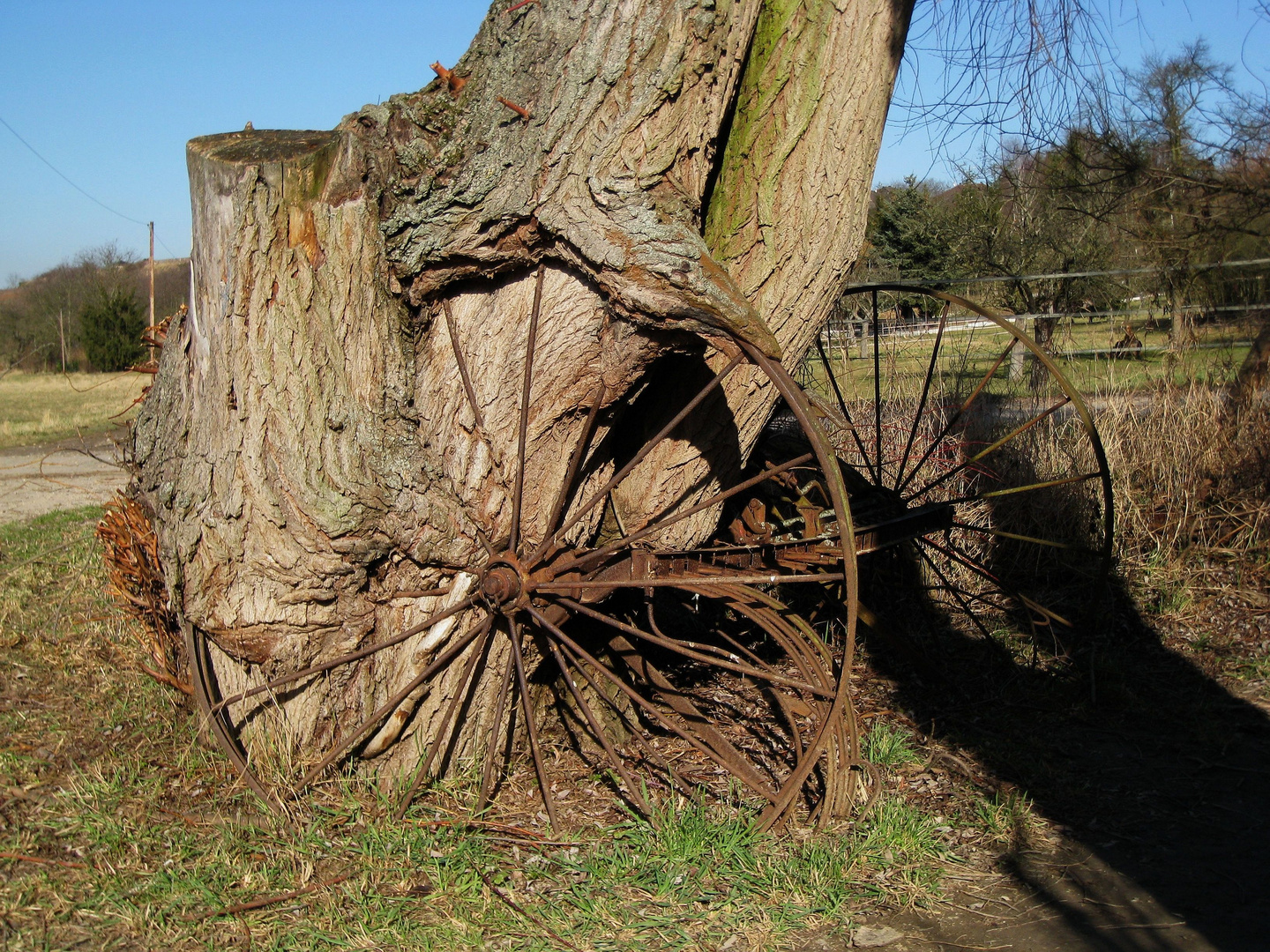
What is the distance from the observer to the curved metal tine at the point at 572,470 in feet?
9.91

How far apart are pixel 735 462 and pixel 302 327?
64.8 inches

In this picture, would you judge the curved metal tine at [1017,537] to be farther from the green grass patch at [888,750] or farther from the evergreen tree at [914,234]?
the evergreen tree at [914,234]

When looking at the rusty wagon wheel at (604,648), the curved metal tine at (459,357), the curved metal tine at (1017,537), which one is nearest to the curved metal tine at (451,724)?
the rusty wagon wheel at (604,648)

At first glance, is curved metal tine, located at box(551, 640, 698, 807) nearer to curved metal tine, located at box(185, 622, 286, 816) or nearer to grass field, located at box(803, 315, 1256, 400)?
curved metal tine, located at box(185, 622, 286, 816)

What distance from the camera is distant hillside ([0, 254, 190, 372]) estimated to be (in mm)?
20500

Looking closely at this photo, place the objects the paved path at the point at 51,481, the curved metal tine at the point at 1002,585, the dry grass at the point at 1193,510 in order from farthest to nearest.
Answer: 1. the paved path at the point at 51,481
2. the dry grass at the point at 1193,510
3. the curved metal tine at the point at 1002,585

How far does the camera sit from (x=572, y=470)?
10.3ft

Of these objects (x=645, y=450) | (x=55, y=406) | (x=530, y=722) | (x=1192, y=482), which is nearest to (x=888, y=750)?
(x=530, y=722)

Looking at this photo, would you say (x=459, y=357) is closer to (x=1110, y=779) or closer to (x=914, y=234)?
(x=1110, y=779)

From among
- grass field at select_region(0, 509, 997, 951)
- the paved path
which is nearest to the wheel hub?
grass field at select_region(0, 509, 997, 951)

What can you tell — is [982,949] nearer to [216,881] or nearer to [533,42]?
[216,881]

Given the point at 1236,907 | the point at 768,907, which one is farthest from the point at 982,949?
the point at 1236,907

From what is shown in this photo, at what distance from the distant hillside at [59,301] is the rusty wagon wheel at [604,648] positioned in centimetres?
1863

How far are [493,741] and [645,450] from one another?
1.13 meters
